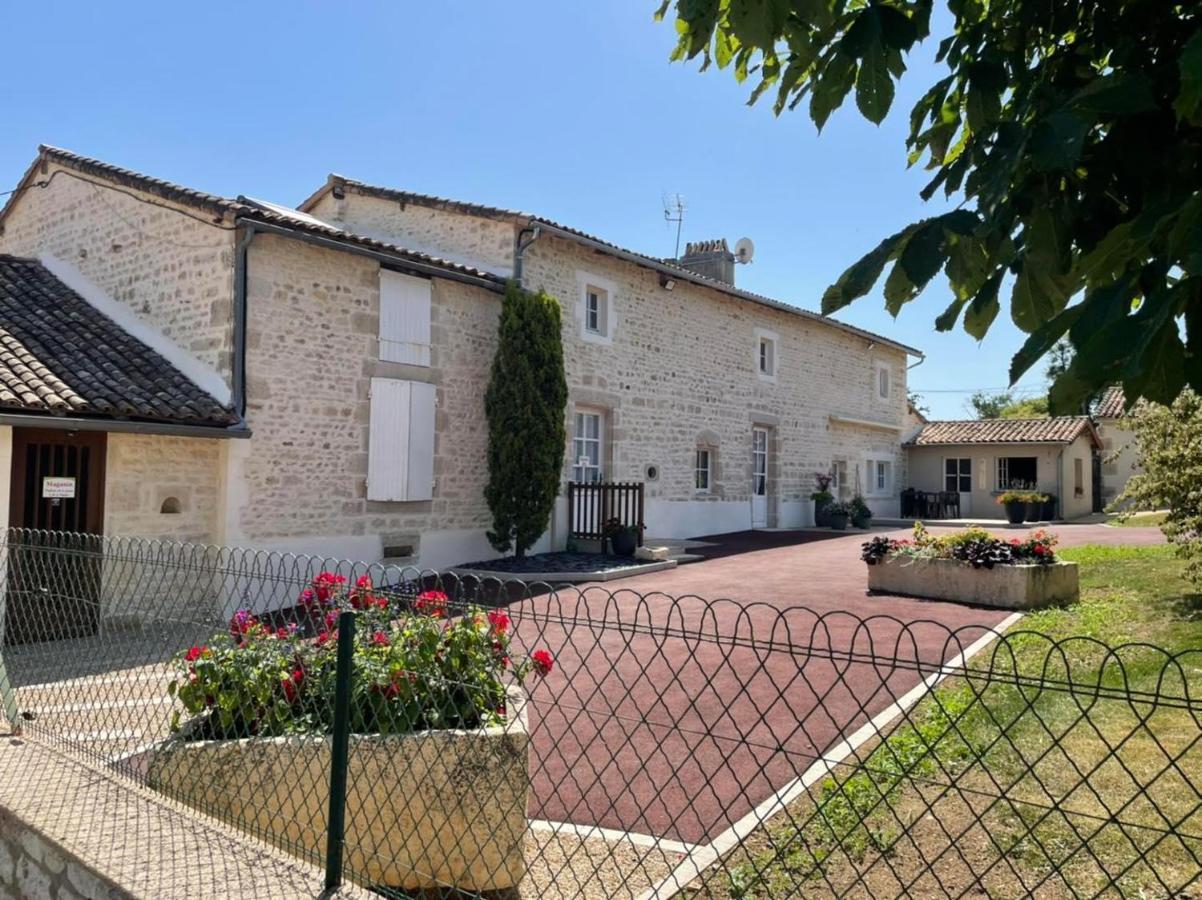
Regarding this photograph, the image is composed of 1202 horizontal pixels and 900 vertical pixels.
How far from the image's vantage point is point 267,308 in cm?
991

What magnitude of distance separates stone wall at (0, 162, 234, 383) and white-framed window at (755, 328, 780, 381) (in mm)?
11635

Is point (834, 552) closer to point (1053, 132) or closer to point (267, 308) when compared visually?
point (267, 308)

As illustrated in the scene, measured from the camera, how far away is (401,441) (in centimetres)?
1131

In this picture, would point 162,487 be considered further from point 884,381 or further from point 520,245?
point 884,381

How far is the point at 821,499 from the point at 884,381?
19.4ft

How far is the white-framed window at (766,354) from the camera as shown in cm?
1870

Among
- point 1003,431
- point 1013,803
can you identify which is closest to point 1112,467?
point 1003,431

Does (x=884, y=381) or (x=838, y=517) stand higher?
(x=884, y=381)

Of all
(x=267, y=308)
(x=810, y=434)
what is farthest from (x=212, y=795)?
(x=810, y=434)

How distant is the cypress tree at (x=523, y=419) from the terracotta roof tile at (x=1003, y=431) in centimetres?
1685

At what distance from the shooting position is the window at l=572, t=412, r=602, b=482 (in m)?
14.2

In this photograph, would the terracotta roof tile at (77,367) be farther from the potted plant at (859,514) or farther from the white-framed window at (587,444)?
the potted plant at (859,514)

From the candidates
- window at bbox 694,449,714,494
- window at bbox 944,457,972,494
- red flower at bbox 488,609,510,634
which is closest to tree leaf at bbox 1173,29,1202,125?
red flower at bbox 488,609,510,634

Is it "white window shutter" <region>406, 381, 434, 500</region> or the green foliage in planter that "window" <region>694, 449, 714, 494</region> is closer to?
"white window shutter" <region>406, 381, 434, 500</region>
